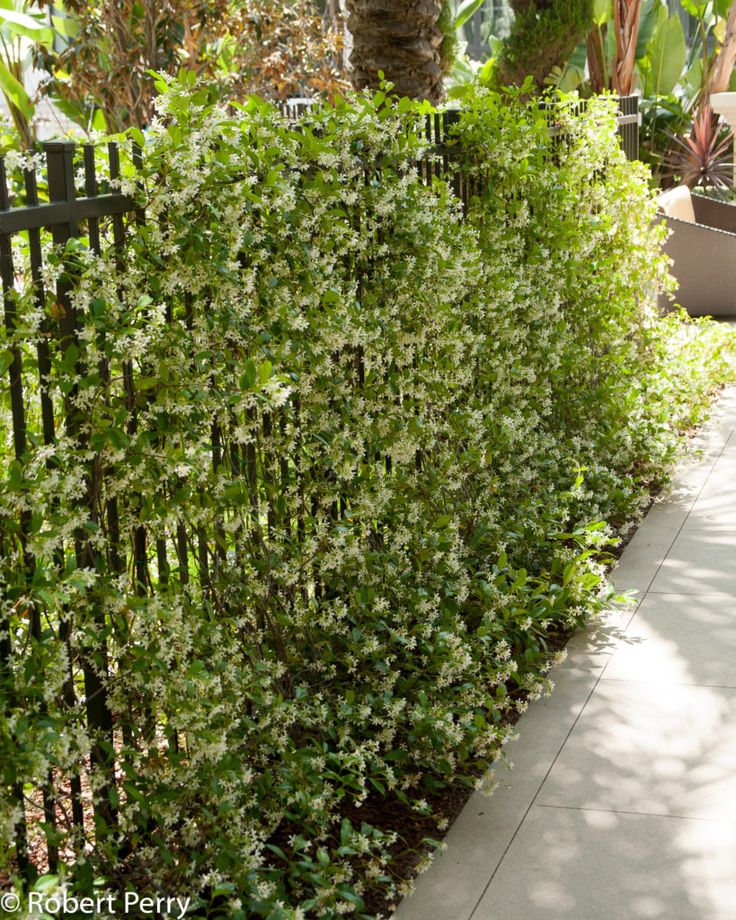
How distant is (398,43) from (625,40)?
10701 millimetres

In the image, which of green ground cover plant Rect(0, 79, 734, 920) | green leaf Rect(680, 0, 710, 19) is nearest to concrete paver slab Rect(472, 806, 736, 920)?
green ground cover plant Rect(0, 79, 734, 920)

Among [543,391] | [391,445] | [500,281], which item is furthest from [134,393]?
[543,391]

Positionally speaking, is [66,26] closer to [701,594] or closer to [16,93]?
[16,93]

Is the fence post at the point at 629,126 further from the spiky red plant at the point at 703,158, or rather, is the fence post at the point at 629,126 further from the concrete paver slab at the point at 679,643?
the spiky red plant at the point at 703,158

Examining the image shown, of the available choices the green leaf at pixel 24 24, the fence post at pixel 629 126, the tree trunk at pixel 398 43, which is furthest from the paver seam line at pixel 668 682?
the green leaf at pixel 24 24

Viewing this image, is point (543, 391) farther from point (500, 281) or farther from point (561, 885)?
point (561, 885)

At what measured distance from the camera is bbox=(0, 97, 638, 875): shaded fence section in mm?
2566

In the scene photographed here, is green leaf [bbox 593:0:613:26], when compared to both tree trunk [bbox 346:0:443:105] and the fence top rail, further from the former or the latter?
the fence top rail

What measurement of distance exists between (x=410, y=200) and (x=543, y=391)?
1.57 m

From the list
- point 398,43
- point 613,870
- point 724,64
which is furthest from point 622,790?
point 724,64

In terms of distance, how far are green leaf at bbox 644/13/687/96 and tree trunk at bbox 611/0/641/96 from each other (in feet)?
8.08

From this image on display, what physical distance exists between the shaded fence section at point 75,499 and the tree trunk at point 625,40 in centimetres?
1512

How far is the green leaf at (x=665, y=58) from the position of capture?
63.4 ft

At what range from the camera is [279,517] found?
3574mm
